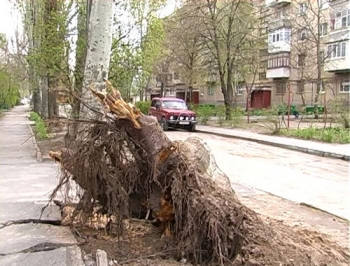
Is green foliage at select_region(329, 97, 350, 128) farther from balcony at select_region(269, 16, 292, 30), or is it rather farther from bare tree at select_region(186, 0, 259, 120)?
balcony at select_region(269, 16, 292, 30)

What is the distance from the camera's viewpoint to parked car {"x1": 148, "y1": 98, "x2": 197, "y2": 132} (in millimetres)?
23281

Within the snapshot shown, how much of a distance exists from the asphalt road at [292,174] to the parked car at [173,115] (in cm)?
762

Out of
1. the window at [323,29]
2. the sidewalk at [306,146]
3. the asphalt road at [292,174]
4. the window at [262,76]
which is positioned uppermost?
the window at [323,29]

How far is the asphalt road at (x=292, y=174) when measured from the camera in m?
7.61

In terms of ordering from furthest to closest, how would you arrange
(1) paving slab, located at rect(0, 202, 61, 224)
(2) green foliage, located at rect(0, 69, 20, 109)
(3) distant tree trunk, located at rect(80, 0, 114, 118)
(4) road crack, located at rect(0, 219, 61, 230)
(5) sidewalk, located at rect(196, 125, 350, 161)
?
1. (2) green foliage, located at rect(0, 69, 20, 109)
2. (5) sidewalk, located at rect(196, 125, 350, 161)
3. (3) distant tree trunk, located at rect(80, 0, 114, 118)
4. (1) paving slab, located at rect(0, 202, 61, 224)
5. (4) road crack, located at rect(0, 219, 61, 230)

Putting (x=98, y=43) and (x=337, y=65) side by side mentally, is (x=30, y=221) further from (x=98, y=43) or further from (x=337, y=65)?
(x=337, y=65)

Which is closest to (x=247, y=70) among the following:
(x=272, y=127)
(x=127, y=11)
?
(x=272, y=127)

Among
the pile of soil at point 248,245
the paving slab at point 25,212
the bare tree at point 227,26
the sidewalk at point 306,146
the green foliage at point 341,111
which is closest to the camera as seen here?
the pile of soil at point 248,245

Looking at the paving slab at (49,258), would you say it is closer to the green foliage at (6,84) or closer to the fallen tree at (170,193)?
the fallen tree at (170,193)

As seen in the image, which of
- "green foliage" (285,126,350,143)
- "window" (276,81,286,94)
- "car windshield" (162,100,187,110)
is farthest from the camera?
"window" (276,81,286,94)

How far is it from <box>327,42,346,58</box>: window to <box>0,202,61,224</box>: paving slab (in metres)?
39.6

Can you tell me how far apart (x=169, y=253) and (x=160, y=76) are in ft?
135

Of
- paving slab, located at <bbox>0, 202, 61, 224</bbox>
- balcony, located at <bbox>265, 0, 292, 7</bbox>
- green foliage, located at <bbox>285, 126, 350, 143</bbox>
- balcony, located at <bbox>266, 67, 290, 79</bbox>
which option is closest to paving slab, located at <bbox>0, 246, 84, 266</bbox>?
paving slab, located at <bbox>0, 202, 61, 224</bbox>

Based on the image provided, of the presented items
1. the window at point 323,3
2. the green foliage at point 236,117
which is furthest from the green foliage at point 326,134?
the window at point 323,3
